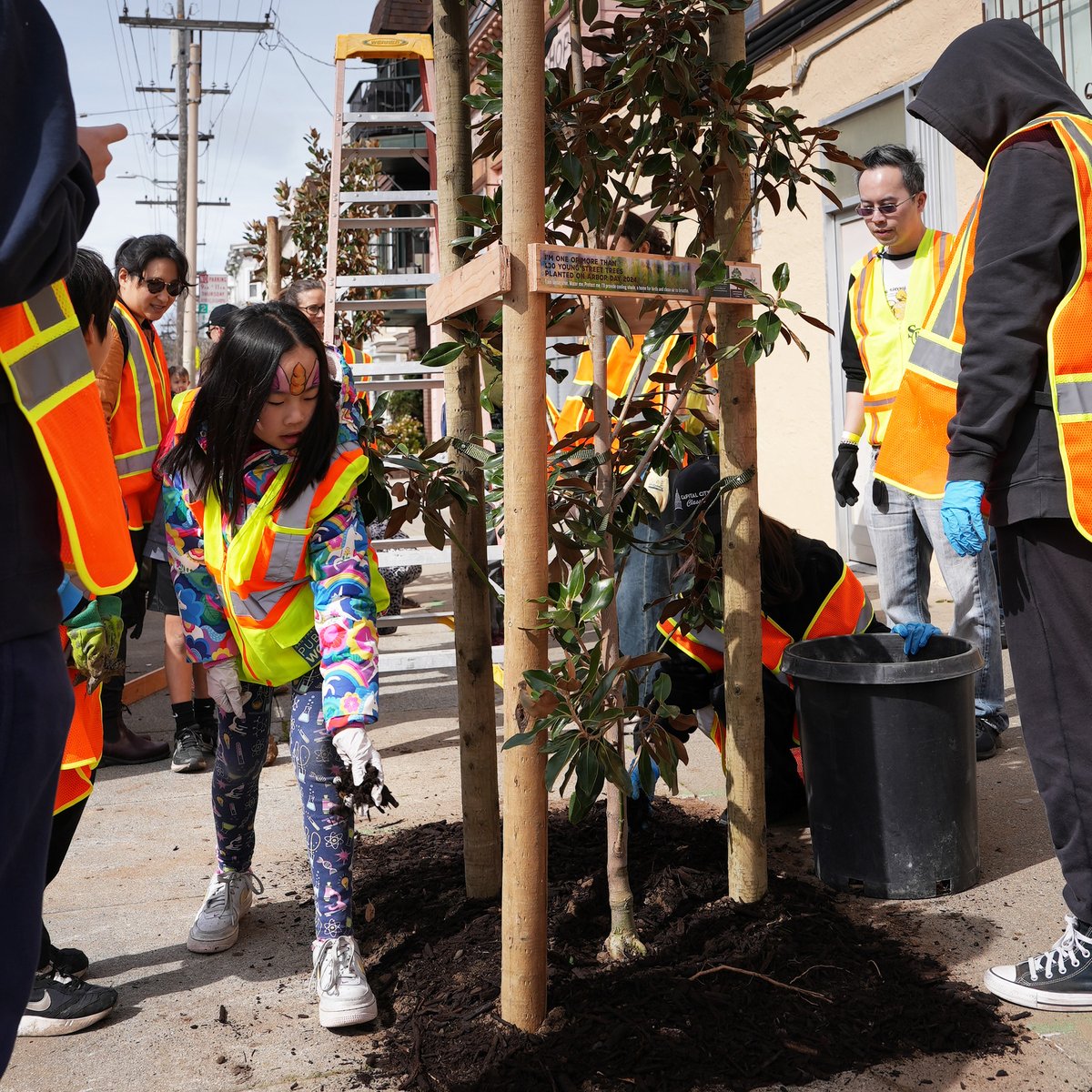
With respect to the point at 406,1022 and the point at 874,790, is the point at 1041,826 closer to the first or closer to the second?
the point at 874,790

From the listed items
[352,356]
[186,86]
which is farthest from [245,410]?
[186,86]

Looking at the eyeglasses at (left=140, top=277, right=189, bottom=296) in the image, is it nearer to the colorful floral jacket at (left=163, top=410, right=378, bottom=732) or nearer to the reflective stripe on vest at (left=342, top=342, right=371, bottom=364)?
the reflective stripe on vest at (left=342, top=342, right=371, bottom=364)

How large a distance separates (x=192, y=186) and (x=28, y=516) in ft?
66.9

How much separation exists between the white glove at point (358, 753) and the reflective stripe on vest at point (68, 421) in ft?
3.01

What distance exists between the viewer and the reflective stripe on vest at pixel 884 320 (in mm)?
4371

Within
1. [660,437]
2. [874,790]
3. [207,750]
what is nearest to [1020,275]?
[660,437]

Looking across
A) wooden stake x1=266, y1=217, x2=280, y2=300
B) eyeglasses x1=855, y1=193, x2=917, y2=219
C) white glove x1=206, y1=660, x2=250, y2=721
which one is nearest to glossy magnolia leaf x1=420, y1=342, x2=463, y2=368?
white glove x1=206, y1=660, x2=250, y2=721

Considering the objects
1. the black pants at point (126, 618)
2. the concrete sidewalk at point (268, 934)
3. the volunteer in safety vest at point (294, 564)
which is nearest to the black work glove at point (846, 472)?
the concrete sidewalk at point (268, 934)

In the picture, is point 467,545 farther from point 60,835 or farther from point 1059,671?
point 1059,671

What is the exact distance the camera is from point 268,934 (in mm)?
3193

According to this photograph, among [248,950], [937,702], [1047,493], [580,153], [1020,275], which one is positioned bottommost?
[248,950]

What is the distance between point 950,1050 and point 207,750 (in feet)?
11.5

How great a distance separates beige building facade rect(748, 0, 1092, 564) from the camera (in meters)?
6.77

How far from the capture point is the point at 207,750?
5.04 m
